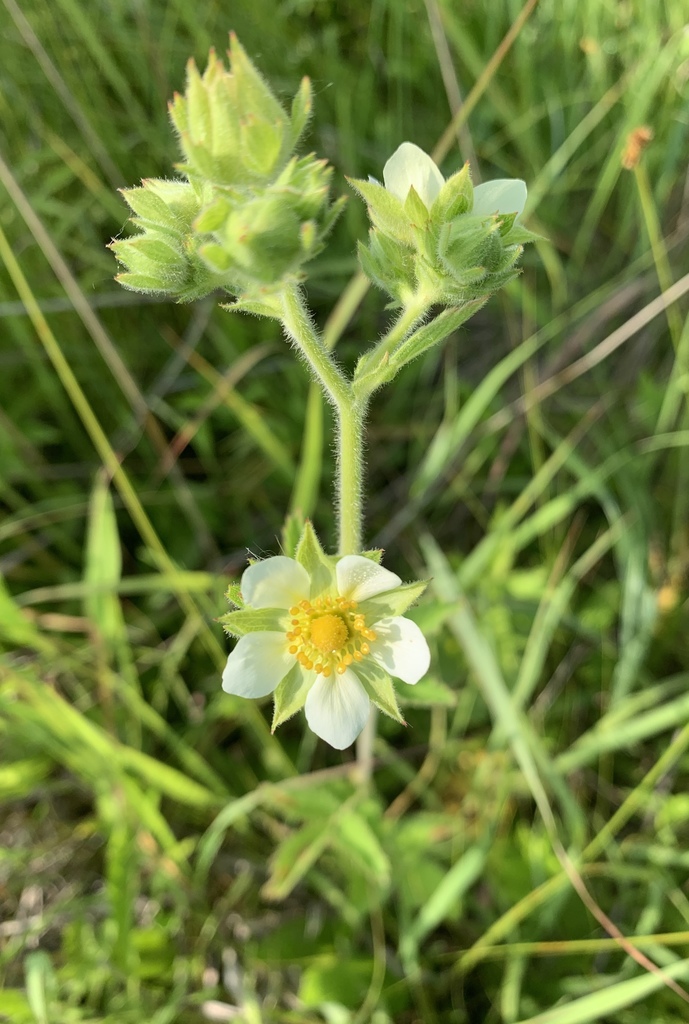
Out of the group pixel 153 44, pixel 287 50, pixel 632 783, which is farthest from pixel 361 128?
pixel 632 783

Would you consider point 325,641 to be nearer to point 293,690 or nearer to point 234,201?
point 293,690

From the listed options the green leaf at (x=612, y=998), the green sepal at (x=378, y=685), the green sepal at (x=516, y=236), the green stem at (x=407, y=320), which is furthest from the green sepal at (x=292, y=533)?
the green leaf at (x=612, y=998)

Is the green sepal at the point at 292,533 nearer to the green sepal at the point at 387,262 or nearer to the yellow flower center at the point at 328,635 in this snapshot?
the yellow flower center at the point at 328,635

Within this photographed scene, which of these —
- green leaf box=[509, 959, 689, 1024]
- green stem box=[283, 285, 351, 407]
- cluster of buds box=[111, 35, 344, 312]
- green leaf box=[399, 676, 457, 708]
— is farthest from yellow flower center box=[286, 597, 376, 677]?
green leaf box=[509, 959, 689, 1024]

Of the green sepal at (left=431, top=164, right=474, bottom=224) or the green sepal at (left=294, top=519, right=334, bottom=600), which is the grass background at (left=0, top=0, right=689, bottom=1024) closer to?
the green sepal at (left=294, top=519, right=334, bottom=600)

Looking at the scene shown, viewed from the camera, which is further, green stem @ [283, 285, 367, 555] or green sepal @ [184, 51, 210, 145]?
green stem @ [283, 285, 367, 555]

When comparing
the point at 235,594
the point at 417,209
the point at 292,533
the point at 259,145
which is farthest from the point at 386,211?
the point at 235,594

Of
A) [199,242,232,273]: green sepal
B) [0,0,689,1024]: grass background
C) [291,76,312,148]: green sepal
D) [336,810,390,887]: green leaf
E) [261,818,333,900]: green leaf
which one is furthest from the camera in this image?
[0,0,689,1024]: grass background
